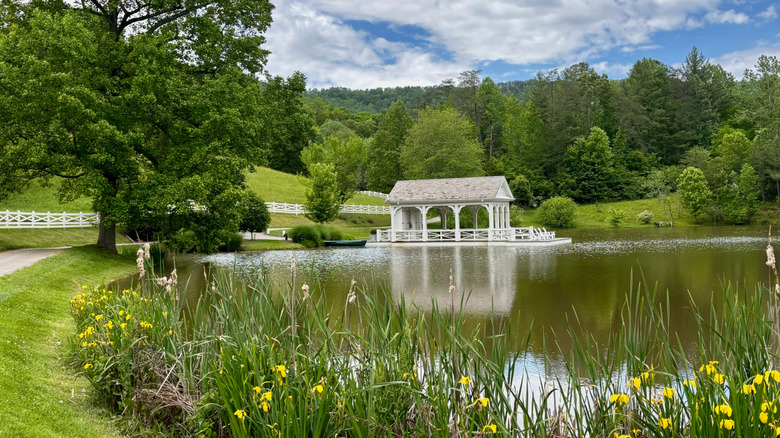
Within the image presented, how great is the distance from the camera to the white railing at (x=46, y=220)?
2430cm

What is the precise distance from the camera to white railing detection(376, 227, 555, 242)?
3209 cm

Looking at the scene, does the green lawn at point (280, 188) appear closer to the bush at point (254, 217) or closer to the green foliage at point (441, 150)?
the green foliage at point (441, 150)

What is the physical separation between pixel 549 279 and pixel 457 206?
19.1 meters

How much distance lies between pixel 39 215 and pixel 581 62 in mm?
68680

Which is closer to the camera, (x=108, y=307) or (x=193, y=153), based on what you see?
(x=108, y=307)

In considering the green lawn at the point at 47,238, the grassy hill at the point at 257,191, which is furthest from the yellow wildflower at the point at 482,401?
the grassy hill at the point at 257,191

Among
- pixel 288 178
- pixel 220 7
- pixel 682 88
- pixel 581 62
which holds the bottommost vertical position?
pixel 288 178

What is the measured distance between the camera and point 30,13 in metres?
Answer: 18.6

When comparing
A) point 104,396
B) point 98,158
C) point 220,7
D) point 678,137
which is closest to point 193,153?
point 98,158

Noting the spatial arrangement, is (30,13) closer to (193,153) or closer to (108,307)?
(193,153)

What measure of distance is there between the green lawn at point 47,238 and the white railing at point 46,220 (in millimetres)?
230

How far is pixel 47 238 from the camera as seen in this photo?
23.7 meters

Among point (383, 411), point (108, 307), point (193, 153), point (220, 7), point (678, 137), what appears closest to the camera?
point (383, 411)

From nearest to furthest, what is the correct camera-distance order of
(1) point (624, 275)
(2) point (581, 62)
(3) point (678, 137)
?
(1) point (624, 275)
(3) point (678, 137)
(2) point (581, 62)
